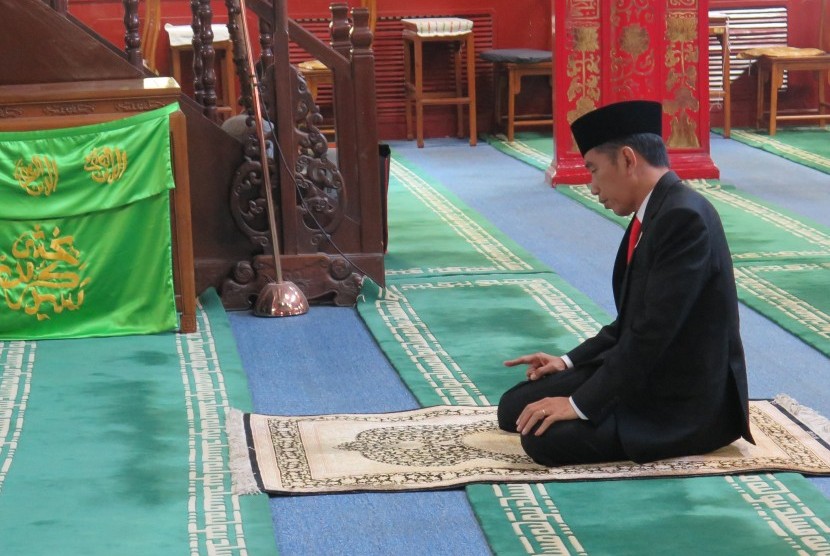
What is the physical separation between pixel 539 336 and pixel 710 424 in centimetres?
149

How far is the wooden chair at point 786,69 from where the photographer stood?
996 centimetres

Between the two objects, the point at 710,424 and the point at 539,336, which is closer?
the point at 710,424

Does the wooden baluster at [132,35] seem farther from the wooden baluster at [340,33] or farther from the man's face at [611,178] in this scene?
the man's face at [611,178]

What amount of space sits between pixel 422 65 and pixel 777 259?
5.17 m

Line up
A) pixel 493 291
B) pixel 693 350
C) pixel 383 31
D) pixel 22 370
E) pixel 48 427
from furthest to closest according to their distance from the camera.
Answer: pixel 383 31 → pixel 493 291 → pixel 22 370 → pixel 48 427 → pixel 693 350

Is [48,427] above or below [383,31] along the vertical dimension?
below

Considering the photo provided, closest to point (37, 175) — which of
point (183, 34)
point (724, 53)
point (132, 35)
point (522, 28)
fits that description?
point (132, 35)

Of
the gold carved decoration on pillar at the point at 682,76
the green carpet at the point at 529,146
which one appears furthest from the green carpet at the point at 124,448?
the green carpet at the point at 529,146

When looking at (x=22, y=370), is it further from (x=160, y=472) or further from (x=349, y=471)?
(x=349, y=471)

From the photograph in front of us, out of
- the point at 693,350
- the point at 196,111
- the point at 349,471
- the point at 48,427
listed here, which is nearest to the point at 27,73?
the point at 196,111

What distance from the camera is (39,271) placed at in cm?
481

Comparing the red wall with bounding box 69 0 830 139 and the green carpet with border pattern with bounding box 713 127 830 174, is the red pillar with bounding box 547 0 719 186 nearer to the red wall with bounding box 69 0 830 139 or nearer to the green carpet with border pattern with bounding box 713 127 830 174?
the green carpet with border pattern with bounding box 713 127 830 174

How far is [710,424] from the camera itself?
129 inches

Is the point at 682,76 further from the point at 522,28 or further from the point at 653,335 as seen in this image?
the point at 653,335
